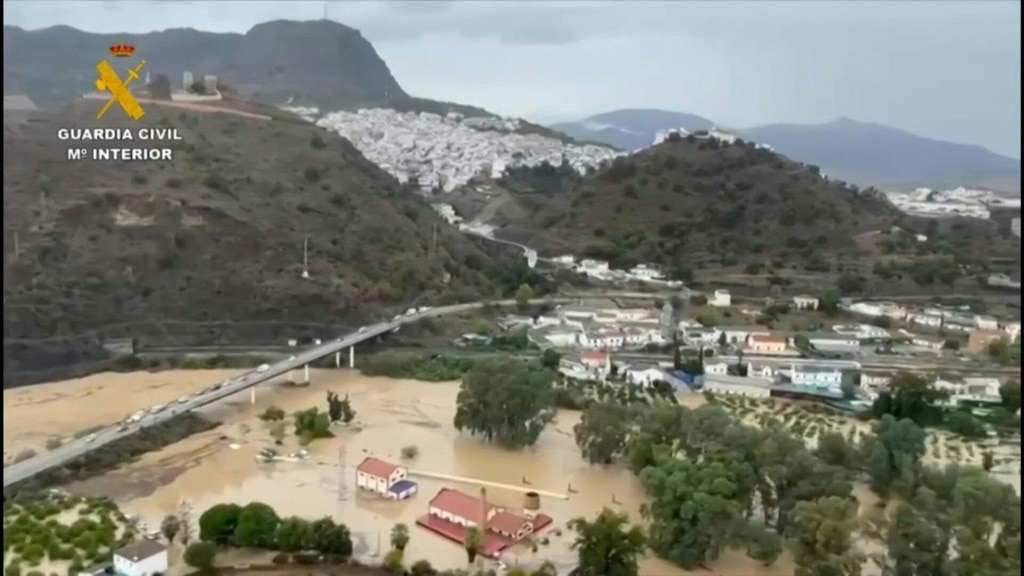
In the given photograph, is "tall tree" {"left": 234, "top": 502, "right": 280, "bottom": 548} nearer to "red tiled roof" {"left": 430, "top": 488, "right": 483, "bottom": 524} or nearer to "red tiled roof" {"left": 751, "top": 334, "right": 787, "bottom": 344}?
"red tiled roof" {"left": 430, "top": 488, "right": 483, "bottom": 524}

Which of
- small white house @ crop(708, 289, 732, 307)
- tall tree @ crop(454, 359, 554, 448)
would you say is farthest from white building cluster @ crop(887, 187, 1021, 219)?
tall tree @ crop(454, 359, 554, 448)

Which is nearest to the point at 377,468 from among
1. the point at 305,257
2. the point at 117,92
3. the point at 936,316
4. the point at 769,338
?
the point at 769,338

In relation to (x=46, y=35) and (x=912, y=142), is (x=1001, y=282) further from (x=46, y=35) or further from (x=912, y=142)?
(x=46, y=35)

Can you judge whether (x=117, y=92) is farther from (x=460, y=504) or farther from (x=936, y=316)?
(x=936, y=316)

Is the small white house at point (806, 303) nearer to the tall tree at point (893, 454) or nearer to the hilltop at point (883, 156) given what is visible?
the hilltop at point (883, 156)

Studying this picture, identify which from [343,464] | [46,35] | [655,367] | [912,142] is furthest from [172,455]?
[46,35]

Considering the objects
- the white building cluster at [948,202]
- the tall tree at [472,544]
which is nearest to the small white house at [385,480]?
the tall tree at [472,544]
